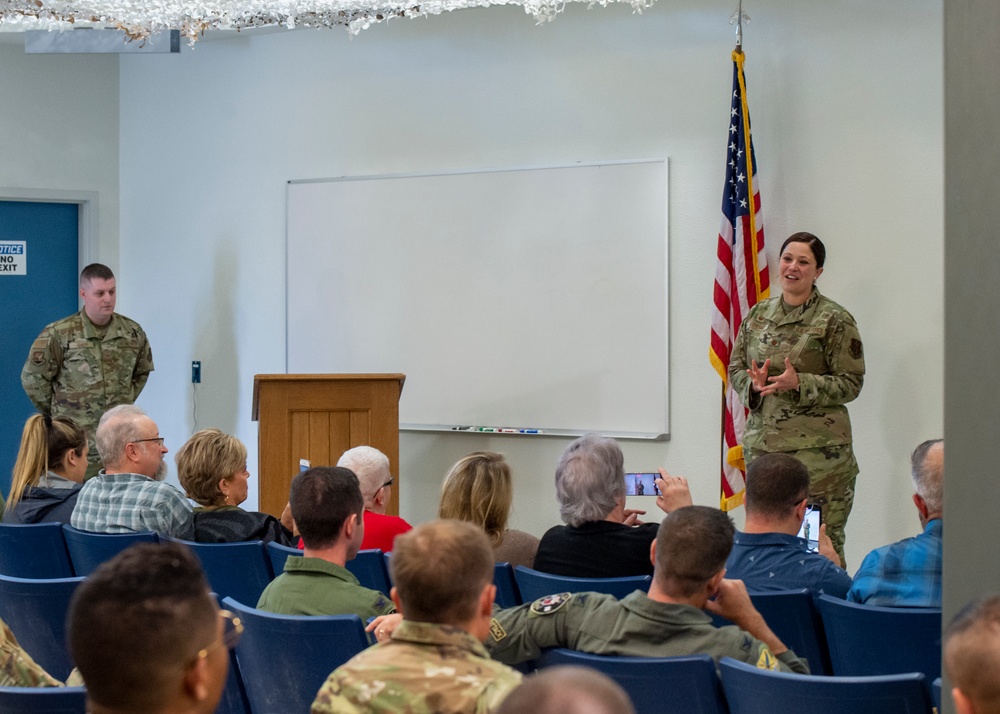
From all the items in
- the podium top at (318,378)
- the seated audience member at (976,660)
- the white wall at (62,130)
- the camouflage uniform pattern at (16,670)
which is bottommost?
the camouflage uniform pattern at (16,670)

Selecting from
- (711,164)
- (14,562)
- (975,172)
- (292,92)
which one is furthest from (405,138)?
(975,172)

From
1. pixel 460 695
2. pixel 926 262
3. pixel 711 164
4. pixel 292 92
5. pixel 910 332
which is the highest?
pixel 292 92

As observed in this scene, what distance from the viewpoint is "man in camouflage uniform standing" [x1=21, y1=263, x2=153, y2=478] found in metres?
7.15

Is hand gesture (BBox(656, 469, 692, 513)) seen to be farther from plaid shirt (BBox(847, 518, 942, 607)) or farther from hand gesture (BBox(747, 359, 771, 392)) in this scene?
hand gesture (BBox(747, 359, 771, 392))

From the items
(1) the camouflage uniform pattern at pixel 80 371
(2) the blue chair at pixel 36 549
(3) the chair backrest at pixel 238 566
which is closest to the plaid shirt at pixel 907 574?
(3) the chair backrest at pixel 238 566

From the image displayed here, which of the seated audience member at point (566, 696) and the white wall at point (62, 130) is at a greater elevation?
the white wall at point (62, 130)

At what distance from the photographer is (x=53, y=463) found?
4.73 meters

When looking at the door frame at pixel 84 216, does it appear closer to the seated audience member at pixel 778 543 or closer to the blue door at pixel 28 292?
the blue door at pixel 28 292

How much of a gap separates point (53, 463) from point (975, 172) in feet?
12.7

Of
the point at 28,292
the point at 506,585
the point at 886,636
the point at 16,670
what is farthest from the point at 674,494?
the point at 28,292

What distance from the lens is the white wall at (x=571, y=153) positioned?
5.70 meters

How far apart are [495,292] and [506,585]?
3542 mm

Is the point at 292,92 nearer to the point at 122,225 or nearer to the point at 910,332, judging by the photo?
the point at 122,225

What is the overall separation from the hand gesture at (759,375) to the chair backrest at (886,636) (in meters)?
2.44
